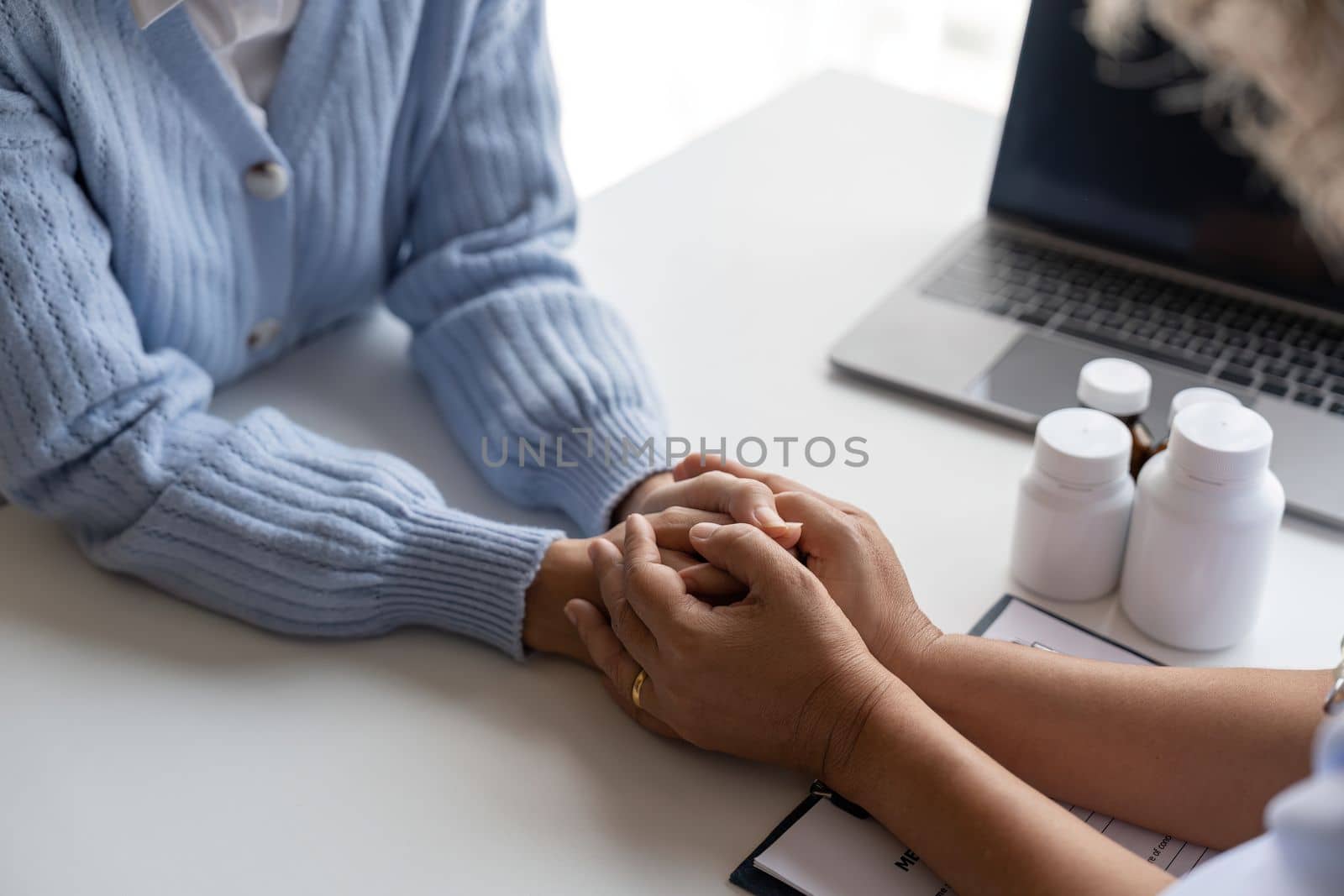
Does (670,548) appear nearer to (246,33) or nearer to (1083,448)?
(1083,448)

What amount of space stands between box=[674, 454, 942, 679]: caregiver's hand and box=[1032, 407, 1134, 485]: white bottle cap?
113 mm

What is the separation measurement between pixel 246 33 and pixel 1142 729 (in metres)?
0.72

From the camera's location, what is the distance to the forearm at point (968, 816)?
590 mm

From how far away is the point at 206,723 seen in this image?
720 mm

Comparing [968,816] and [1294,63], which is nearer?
[1294,63]

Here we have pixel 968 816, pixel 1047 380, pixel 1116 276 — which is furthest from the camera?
pixel 1116 276

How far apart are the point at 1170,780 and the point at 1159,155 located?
0.61 m

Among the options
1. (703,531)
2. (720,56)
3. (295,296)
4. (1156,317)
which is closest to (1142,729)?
(703,531)

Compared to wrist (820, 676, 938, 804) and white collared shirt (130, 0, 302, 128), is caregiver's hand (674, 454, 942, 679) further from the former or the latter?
white collared shirt (130, 0, 302, 128)

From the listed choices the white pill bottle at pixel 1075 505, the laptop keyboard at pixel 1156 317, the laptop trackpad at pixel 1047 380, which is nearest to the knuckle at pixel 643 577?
the white pill bottle at pixel 1075 505

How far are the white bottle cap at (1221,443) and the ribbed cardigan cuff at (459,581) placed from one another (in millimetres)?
394

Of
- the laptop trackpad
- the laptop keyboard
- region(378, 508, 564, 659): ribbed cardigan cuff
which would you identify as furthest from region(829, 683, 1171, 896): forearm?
the laptop keyboard

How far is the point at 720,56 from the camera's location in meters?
2.59

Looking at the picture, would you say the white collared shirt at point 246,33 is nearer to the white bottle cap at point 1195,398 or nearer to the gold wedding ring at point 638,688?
the gold wedding ring at point 638,688
